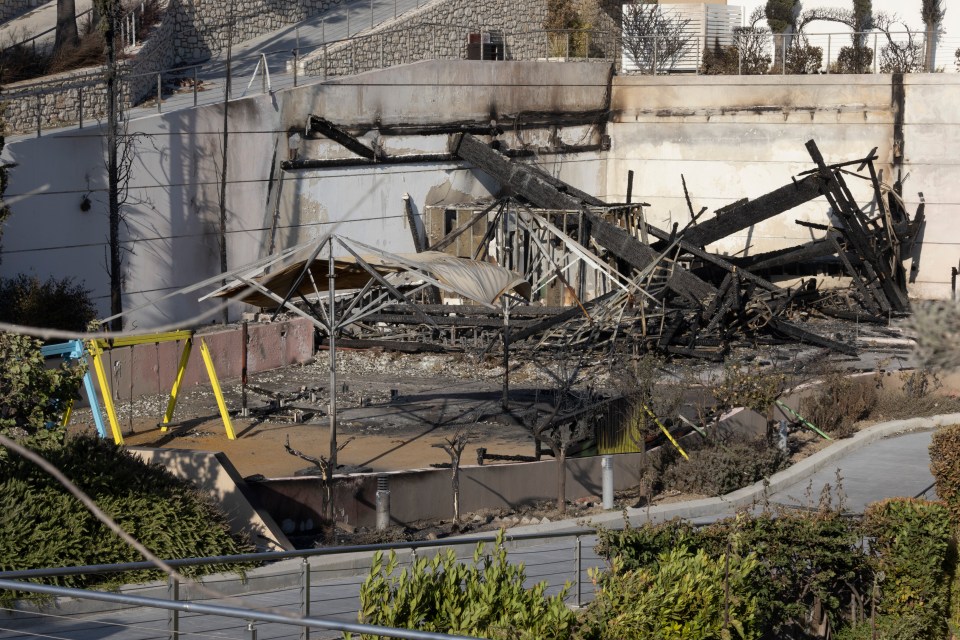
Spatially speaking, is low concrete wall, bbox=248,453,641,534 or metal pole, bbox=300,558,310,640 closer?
metal pole, bbox=300,558,310,640

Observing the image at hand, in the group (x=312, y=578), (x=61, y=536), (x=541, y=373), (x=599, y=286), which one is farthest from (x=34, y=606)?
(x=599, y=286)

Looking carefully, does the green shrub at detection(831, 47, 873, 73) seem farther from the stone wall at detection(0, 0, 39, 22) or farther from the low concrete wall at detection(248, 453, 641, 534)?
the low concrete wall at detection(248, 453, 641, 534)

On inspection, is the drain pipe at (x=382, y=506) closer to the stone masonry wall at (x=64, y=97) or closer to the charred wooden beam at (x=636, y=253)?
the stone masonry wall at (x=64, y=97)

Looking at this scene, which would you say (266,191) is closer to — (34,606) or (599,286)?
(599,286)

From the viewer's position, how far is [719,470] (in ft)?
49.1

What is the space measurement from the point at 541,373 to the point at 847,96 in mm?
15008

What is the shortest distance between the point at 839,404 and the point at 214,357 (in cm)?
1075

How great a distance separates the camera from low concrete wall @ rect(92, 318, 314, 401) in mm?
19000

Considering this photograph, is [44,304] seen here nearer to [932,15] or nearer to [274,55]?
[274,55]

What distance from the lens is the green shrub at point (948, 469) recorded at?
38.9 ft

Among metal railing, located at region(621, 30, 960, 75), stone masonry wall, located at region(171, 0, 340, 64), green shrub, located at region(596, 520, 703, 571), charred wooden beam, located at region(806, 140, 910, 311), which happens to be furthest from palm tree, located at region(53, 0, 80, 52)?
green shrub, located at region(596, 520, 703, 571)

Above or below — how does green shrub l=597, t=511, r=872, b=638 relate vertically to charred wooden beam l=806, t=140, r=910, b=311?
below

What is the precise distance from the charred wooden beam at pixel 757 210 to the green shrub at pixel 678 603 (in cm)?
2054

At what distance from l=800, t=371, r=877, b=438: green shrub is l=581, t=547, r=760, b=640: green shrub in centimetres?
1066
